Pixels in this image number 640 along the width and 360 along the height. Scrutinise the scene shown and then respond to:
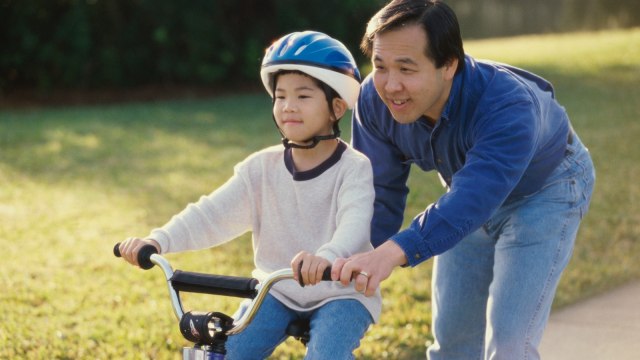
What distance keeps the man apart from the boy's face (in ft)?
0.73

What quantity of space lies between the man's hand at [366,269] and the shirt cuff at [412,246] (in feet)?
0.21

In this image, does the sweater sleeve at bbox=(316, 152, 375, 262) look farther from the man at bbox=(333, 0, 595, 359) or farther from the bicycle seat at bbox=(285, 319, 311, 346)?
the bicycle seat at bbox=(285, 319, 311, 346)

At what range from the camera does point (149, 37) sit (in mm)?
19141

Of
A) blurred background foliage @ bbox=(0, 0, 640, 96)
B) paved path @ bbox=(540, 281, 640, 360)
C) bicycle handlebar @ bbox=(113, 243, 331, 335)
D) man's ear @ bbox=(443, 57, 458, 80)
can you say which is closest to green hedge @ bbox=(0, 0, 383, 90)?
blurred background foliage @ bbox=(0, 0, 640, 96)

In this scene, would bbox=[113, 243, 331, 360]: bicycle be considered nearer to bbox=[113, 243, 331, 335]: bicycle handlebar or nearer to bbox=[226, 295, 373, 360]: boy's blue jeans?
bbox=[113, 243, 331, 335]: bicycle handlebar

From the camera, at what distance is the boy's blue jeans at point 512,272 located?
374cm

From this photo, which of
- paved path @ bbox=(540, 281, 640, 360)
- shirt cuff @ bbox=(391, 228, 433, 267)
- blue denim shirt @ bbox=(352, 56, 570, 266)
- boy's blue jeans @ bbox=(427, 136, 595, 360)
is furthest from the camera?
paved path @ bbox=(540, 281, 640, 360)

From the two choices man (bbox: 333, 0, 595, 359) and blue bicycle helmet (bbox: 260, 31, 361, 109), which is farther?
blue bicycle helmet (bbox: 260, 31, 361, 109)

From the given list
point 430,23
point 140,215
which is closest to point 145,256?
point 430,23

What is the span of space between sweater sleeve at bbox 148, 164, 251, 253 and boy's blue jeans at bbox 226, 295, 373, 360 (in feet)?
1.00

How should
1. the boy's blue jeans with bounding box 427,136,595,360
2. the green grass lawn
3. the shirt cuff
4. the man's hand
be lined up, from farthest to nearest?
the green grass lawn
the boy's blue jeans with bounding box 427,136,595,360
the shirt cuff
the man's hand

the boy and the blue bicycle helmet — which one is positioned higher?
the blue bicycle helmet

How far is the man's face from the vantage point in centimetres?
351

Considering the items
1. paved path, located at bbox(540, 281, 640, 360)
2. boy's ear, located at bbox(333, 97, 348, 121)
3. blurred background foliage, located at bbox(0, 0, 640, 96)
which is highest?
blurred background foliage, located at bbox(0, 0, 640, 96)
